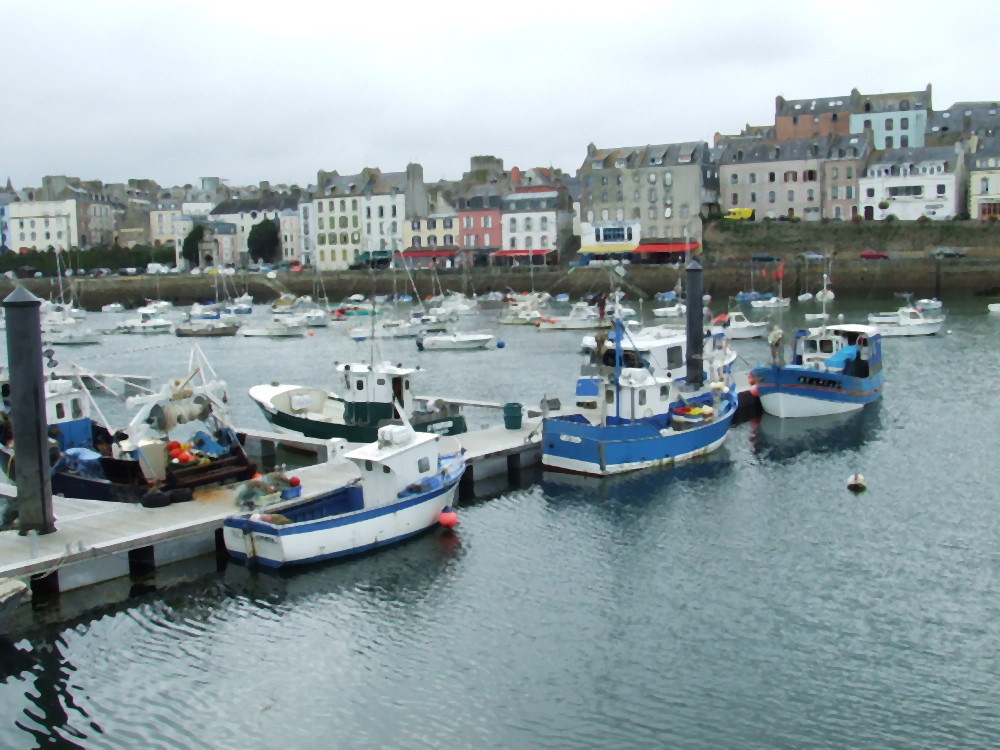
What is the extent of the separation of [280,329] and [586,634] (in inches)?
2114

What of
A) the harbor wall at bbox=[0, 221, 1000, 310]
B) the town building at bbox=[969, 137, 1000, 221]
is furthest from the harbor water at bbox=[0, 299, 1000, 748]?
the town building at bbox=[969, 137, 1000, 221]

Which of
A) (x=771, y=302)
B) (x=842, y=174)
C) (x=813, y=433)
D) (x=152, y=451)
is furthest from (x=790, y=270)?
(x=152, y=451)

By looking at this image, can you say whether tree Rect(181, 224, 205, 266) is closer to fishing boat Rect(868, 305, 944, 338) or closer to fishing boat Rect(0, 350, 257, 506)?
fishing boat Rect(868, 305, 944, 338)

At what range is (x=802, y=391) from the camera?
32219mm

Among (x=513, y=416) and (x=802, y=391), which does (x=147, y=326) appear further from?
(x=802, y=391)

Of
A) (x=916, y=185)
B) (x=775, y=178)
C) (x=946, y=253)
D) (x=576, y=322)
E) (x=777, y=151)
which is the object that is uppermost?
(x=777, y=151)

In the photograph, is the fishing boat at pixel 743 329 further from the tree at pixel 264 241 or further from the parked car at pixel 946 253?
the tree at pixel 264 241

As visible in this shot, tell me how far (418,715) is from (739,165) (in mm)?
79264

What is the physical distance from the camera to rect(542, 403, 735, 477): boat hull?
2436cm

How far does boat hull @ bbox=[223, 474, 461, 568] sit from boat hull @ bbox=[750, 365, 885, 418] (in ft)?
51.1

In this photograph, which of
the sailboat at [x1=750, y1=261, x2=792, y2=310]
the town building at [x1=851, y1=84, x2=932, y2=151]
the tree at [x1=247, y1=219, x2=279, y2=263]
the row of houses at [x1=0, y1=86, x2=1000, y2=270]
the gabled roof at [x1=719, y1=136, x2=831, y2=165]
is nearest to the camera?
the sailboat at [x1=750, y1=261, x2=792, y2=310]

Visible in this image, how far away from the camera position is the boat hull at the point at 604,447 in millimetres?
24359

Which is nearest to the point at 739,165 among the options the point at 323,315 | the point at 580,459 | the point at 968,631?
the point at 323,315

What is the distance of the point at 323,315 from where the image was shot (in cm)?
7225
